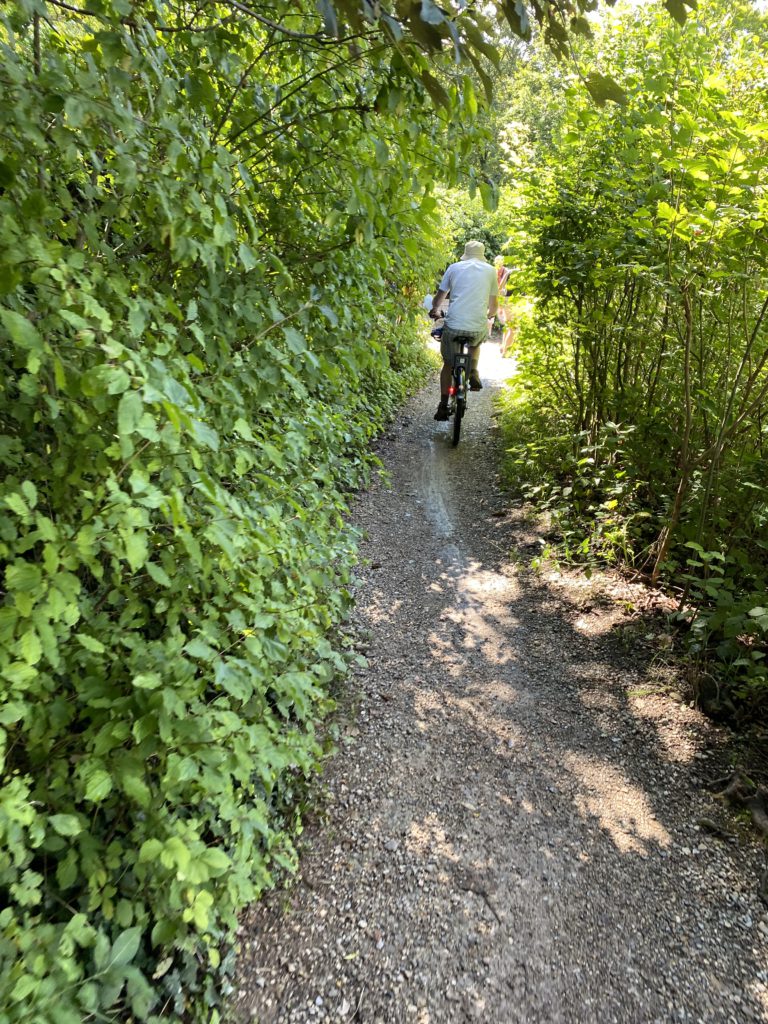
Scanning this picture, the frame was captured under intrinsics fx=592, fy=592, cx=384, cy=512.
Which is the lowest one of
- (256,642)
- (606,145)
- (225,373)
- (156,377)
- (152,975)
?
(152,975)

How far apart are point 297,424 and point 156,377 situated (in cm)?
143

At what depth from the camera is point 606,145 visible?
4070 millimetres

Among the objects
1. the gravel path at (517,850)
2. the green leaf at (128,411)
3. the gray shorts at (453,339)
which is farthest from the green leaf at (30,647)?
the gray shorts at (453,339)

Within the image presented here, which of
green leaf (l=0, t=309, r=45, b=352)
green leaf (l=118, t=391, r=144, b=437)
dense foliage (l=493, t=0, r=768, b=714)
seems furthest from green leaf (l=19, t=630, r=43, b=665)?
dense foliage (l=493, t=0, r=768, b=714)

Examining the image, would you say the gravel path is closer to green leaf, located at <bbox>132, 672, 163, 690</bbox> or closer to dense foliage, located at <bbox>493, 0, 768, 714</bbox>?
dense foliage, located at <bbox>493, 0, 768, 714</bbox>

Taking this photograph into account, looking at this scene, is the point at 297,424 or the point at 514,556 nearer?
the point at 297,424

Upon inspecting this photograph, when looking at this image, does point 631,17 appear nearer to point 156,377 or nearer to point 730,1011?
point 156,377

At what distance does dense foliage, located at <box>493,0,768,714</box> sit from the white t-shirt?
1288 millimetres

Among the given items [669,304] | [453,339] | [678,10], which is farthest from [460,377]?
[678,10]

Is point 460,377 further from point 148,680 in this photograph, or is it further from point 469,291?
point 148,680

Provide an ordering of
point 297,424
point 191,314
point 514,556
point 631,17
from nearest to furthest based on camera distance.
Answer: point 191,314 < point 297,424 < point 631,17 < point 514,556

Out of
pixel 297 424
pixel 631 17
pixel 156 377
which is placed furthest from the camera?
pixel 631 17

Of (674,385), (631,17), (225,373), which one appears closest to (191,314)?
(225,373)

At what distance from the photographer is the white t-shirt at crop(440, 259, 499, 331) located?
6852 mm
